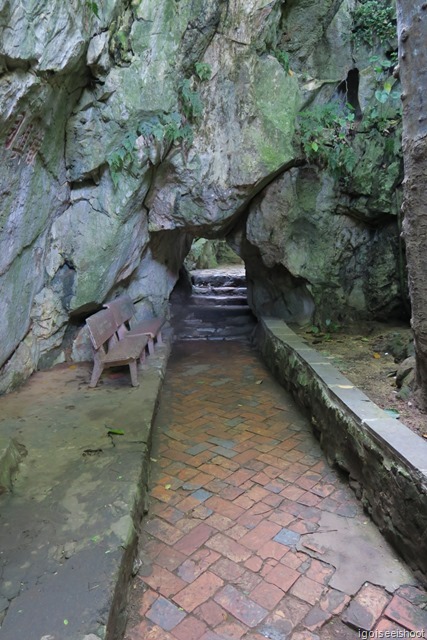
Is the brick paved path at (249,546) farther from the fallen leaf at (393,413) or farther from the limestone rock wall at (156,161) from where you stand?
the limestone rock wall at (156,161)

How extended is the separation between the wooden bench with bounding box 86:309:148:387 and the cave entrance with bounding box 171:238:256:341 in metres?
2.82

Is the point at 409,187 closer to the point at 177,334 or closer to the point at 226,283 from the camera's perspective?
the point at 177,334

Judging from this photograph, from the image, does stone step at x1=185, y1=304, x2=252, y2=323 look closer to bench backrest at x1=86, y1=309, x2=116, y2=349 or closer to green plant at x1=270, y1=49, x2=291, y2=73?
bench backrest at x1=86, y1=309, x2=116, y2=349

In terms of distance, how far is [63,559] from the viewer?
1946 mm

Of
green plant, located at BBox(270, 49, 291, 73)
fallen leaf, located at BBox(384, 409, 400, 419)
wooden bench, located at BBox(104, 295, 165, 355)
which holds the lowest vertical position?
fallen leaf, located at BBox(384, 409, 400, 419)

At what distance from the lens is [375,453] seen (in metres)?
2.56


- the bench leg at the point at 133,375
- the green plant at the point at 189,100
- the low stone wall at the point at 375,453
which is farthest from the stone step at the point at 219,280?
the low stone wall at the point at 375,453

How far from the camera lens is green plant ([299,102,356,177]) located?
625 cm

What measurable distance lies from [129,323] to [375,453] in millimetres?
4579

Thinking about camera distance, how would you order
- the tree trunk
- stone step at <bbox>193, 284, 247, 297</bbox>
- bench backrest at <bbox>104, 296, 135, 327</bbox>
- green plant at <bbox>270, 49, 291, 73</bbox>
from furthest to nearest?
stone step at <bbox>193, 284, 247, 297</bbox> → green plant at <bbox>270, 49, 291, 73</bbox> → bench backrest at <bbox>104, 296, 135, 327</bbox> → the tree trunk

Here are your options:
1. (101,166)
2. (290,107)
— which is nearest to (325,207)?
(290,107)

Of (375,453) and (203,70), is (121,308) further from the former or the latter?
(375,453)

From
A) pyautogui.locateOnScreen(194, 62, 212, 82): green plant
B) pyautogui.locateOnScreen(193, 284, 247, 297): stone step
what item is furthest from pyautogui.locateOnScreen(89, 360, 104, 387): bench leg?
pyautogui.locateOnScreen(193, 284, 247, 297): stone step

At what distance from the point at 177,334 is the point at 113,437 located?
498 centimetres
